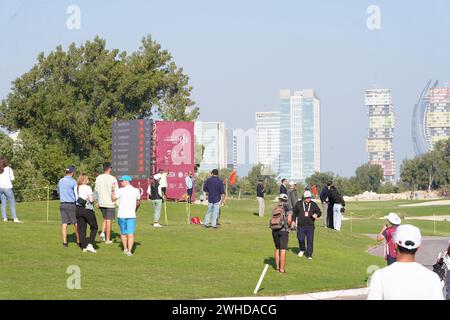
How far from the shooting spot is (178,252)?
20516mm

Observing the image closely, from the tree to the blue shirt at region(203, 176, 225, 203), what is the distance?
146 ft

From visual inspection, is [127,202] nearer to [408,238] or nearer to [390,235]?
[390,235]

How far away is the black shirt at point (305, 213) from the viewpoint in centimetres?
2127

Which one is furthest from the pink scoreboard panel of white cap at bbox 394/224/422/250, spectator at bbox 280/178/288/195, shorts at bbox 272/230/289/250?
white cap at bbox 394/224/422/250

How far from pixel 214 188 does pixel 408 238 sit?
19434 millimetres

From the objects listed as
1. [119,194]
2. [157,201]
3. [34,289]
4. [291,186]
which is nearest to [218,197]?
[157,201]

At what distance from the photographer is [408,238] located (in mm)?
5832

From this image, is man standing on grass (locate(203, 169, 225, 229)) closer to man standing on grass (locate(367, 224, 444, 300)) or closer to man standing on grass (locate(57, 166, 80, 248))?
man standing on grass (locate(57, 166, 80, 248))

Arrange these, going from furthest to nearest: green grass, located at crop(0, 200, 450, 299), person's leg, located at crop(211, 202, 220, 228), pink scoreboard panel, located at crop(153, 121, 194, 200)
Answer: pink scoreboard panel, located at crop(153, 121, 194, 200)
person's leg, located at crop(211, 202, 220, 228)
green grass, located at crop(0, 200, 450, 299)

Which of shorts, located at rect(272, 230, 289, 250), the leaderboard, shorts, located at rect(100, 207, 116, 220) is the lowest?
shorts, located at rect(272, 230, 289, 250)

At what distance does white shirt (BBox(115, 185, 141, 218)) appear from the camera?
18.5 metres

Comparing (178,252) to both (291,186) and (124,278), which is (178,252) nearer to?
(124,278)

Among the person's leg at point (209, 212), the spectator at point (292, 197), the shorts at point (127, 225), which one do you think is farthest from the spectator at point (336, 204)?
the shorts at point (127, 225)

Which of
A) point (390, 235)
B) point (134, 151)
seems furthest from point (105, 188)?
point (134, 151)
